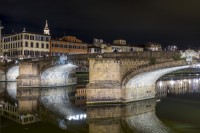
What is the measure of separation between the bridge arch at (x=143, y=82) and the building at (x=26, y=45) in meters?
59.2

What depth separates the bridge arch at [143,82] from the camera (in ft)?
94.5

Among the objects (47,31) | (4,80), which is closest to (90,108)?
(4,80)

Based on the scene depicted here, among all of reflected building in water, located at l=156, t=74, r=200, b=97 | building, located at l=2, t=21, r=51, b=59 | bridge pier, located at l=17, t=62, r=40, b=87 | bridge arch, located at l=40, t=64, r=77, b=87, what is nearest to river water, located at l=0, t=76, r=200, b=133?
reflected building in water, located at l=156, t=74, r=200, b=97

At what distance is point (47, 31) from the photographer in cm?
10981

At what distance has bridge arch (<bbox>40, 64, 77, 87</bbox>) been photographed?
161ft

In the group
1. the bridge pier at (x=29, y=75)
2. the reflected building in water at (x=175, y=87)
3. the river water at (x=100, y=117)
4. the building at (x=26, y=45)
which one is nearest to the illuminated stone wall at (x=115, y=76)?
the river water at (x=100, y=117)

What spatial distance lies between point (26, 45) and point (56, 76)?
3701 cm

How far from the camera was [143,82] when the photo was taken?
32.9 m

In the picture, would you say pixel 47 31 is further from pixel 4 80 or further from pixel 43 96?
pixel 43 96

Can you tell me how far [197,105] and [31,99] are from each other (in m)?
20.7

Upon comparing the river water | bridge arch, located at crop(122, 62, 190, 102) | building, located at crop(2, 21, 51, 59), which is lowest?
the river water

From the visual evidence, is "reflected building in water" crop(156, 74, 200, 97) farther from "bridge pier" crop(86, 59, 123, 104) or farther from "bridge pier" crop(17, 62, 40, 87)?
"bridge pier" crop(17, 62, 40, 87)

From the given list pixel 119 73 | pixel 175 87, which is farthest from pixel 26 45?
pixel 119 73

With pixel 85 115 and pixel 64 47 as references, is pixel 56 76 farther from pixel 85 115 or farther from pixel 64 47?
pixel 64 47
